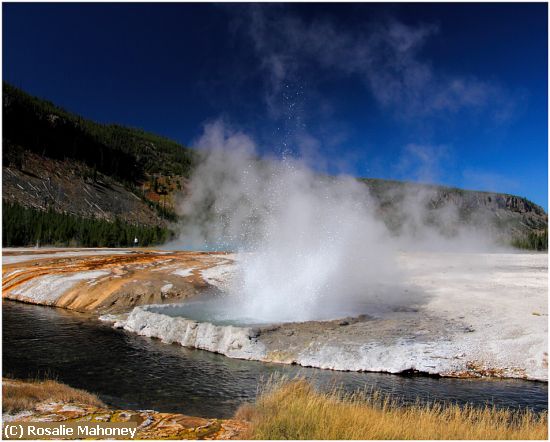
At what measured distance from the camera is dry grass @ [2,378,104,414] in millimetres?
6703

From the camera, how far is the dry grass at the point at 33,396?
6703 mm

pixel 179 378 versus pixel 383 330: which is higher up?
pixel 383 330

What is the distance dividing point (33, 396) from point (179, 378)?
Result: 3808 millimetres

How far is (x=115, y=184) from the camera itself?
10931 centimetres

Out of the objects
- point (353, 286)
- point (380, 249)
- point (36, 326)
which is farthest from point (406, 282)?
point (36, 326)

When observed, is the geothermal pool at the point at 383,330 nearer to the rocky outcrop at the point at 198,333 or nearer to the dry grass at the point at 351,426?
the rocky outcrop at the point at 198,333

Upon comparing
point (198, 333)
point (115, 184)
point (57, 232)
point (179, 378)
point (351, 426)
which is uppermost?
point (115, 184)

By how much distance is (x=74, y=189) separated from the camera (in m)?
92.2

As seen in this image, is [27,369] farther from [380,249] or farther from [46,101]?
[46,101]

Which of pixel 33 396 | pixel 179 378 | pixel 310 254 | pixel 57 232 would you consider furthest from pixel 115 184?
pixel 33 396

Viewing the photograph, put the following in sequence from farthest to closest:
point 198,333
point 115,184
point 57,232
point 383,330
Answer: point 115,184 < point 57,232 < point 198,333 < point 383,330

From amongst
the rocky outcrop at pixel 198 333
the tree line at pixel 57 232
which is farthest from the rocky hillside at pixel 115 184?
the rocky outcrop at pixel 198 333

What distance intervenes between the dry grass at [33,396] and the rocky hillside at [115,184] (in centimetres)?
2709

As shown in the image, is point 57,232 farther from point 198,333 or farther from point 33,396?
point 33,396
